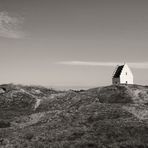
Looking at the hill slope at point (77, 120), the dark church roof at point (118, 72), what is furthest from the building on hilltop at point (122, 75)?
the hill slope at point (77, 120)

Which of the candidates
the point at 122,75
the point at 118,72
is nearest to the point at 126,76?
the point at 122,75

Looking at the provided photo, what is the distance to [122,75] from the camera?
302ft

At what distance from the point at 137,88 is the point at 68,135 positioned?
3404cm

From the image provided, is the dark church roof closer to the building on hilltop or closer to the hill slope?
the building on hilltop

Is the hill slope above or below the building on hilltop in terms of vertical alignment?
below

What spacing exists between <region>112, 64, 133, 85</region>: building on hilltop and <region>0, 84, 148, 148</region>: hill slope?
105ft

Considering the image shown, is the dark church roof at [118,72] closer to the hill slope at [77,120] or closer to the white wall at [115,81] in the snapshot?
the white wall at [115,81]

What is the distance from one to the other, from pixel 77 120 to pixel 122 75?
57.9 m

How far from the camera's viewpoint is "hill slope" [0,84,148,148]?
25.4 m

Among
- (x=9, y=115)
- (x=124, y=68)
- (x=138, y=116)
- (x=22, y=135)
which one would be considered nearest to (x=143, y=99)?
(x=138, y=116)

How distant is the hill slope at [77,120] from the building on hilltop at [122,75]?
32047mm

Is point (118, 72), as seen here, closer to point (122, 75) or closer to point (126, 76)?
point (122, 75)

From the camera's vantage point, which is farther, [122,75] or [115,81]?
[115,81]

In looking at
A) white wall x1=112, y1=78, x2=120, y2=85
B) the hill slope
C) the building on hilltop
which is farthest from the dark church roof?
the hill slope
